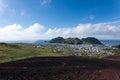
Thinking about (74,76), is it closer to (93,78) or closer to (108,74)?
(93,78)

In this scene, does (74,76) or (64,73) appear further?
(64,73)

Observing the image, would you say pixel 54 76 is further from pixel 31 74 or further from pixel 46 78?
pixel 31 74

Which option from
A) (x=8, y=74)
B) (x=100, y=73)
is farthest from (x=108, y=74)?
(x=8, y=74)

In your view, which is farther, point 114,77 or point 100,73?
point 100,73

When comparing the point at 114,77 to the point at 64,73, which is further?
the point at 64,73

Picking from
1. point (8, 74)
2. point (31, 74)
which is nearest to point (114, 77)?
point (31, 74)

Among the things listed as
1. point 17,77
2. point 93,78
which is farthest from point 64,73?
point 17,77

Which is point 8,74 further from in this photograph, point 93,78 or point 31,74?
point 93,78
